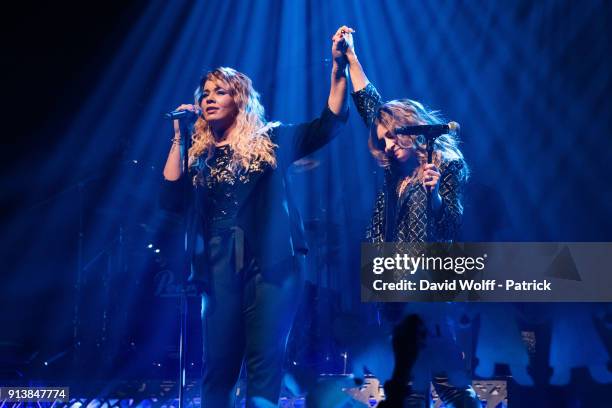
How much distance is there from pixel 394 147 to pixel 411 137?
109 millimetres

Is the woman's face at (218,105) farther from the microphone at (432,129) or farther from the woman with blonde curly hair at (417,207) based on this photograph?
the microphone at (432,129)

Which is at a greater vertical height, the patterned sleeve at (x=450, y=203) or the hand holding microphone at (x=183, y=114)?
the hand holding microphone at (x=183, y=114)

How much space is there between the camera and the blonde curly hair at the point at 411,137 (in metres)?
3.45

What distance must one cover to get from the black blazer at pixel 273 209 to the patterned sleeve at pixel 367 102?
0.63 metres

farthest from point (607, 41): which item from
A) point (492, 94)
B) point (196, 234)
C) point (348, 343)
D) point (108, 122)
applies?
point (108, 122)

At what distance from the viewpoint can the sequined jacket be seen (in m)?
3.32

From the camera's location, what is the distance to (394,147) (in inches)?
139

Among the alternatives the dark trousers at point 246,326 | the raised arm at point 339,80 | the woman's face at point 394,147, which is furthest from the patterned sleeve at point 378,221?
the dark trousers at point 246,326

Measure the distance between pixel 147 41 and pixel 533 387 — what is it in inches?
114

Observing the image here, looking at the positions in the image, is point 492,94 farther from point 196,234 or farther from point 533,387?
point 196,234

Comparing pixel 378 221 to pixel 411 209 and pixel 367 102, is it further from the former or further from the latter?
pixel 367 102

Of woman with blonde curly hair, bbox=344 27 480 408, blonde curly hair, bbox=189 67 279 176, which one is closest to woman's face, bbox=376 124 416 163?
woman with blonde curly hair, bbox=344 27 480 408

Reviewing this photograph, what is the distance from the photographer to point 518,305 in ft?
12.4

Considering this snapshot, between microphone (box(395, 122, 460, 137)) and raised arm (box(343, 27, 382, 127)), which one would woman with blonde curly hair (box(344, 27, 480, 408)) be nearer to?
raised arm (box(343, 27, 382, 127))
